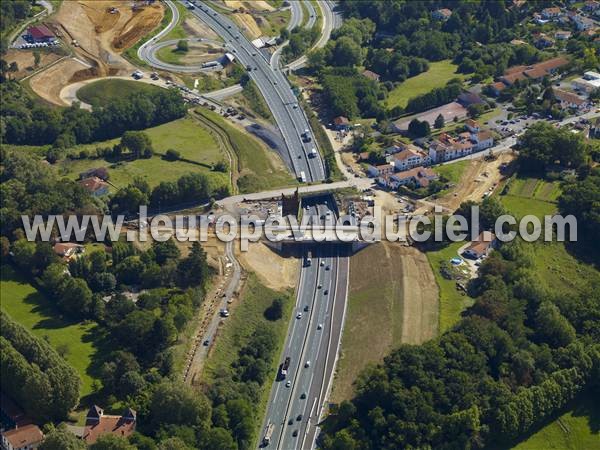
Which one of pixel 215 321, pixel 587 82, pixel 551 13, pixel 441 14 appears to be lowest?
pixel 215 321

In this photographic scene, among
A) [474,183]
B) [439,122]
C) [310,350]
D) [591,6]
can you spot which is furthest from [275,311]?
[591,6]

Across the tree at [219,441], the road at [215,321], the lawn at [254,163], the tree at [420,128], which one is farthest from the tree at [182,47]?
the tree at [219,441]

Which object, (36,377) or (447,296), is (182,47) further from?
(36,377)

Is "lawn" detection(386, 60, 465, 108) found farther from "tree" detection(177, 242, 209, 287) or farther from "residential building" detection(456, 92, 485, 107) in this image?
"tree" detection(177, 242, 209, 287)

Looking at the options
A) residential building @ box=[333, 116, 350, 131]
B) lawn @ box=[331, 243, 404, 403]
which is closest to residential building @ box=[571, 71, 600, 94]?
residential building @ box=[333, 116, 350, 131]

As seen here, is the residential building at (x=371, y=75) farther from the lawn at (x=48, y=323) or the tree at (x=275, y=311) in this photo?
the lawn at (x=48, y=323)
